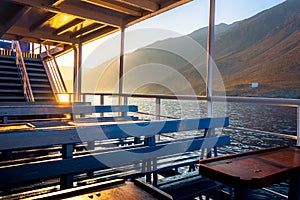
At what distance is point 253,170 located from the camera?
994 mm

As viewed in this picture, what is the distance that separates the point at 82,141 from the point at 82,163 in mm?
113

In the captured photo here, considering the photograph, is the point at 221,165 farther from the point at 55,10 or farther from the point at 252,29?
the point at 252,29

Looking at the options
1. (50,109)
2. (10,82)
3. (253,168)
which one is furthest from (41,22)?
(253,168)

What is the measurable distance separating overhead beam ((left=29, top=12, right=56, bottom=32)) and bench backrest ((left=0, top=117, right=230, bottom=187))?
11.9 feet

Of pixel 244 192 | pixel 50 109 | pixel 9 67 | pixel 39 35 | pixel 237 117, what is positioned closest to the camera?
pixel 244 192

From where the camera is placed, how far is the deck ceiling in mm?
3562

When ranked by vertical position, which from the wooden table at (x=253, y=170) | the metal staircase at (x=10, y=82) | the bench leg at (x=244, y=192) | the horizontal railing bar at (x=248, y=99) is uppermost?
the metal staircase at (x=10, y=82)

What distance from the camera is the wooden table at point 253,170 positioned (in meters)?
0.89

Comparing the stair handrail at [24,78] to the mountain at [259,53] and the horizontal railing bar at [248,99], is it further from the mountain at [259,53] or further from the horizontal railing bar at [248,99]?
the mountain at [259,53]

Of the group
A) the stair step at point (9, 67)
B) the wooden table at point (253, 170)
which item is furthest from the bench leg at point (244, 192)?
the stair step at point (9, 67)

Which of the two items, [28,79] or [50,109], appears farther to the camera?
[28,79]

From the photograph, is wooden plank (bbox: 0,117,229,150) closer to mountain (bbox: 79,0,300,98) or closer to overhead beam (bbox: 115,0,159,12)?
overhead beam (bbox: 115,0,159,12)

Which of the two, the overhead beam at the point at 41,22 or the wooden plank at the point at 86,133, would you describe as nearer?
the wooden plank at the point at 86,133

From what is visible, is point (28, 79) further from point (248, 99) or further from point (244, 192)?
point (244, 192)
